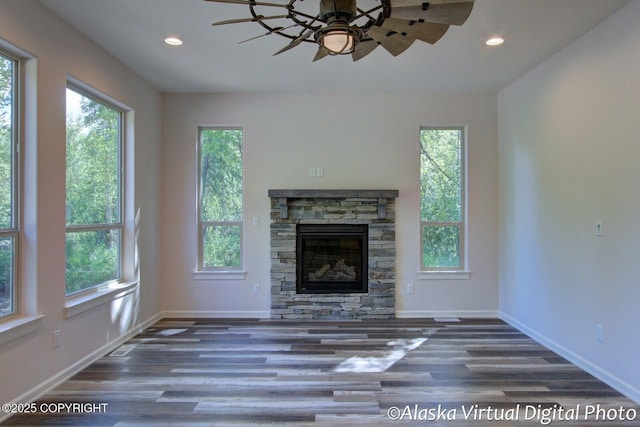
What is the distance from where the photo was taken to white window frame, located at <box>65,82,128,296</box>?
121 inches

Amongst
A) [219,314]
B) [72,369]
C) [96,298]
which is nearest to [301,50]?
[96,298]

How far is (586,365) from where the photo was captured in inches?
118

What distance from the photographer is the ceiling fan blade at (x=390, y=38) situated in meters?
2.07

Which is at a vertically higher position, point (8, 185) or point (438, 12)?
point (438, 12)

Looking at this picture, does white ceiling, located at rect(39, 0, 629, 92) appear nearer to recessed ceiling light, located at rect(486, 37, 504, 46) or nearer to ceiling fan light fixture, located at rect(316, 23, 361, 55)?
recessed ceiling light, located at rect(486, 37, 504, 46)

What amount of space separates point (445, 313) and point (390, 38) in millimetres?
3426

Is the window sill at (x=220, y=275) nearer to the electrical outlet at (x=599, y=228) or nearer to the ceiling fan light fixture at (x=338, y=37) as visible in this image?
the ceiling fan light fixture at (x=338, y=37)

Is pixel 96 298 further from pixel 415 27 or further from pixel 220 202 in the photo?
pixel 415 27

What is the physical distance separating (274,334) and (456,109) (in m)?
3.36

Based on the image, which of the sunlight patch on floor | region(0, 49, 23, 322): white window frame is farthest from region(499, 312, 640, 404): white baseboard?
region(0, 49, 23, 322): white window frame

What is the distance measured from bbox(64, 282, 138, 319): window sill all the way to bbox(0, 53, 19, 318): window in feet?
1.41

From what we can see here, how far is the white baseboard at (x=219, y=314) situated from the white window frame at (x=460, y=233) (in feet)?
6.52

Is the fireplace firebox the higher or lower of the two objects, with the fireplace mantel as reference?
lower

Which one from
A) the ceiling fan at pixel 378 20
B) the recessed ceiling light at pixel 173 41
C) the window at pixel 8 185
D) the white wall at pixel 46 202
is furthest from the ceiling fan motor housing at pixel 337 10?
the window at pixel 8 185
